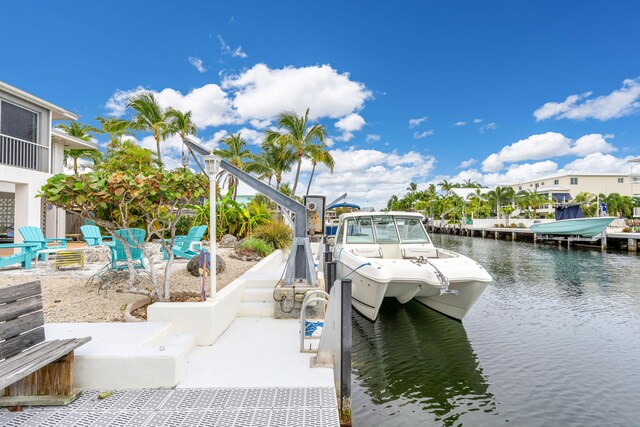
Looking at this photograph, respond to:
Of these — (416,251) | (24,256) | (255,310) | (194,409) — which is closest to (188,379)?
(194,409)

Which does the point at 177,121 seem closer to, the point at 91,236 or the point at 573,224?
the point at 91,236

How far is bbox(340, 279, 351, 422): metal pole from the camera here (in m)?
4.04

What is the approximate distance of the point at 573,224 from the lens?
30203mm

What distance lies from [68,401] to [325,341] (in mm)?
2485

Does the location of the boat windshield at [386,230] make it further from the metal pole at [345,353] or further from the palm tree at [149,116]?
the palm tree at [149,116]

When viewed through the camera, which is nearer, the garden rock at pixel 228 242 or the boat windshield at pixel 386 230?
the boat windshield at pixel 386 230

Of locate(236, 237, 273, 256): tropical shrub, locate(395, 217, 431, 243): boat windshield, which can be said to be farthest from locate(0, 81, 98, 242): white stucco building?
locate(395, 217, 431, 243): boat windshield

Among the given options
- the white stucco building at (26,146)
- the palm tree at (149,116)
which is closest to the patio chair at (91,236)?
the white stucco building at (26,146)

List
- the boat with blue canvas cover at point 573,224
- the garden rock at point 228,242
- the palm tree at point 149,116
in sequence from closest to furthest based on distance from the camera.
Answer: the garden rock at point 228,242 → the palm tree at point 149,116 → the boat with blue canvas cover at point 573,224

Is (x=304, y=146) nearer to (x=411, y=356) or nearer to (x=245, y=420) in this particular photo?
(x=411, y=356)

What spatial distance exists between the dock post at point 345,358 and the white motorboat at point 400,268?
3.01 metres

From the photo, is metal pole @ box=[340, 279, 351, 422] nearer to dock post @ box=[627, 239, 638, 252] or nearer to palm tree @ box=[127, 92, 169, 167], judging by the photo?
palm tree @ box=[127, 92, 169, 167]

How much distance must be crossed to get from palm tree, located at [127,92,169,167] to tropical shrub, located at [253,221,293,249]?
14229mm

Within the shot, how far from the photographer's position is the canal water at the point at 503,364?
16.1 feet
